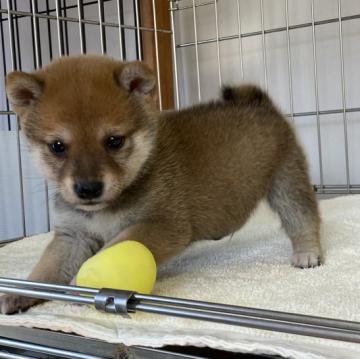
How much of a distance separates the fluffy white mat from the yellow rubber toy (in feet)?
0.20

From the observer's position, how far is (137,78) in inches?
51.1

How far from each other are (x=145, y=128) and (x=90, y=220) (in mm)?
256

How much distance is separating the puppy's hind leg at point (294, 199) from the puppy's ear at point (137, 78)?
0.52 m

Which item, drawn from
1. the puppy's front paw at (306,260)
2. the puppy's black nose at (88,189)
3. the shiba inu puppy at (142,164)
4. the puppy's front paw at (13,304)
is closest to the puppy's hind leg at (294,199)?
the shiba inu puppy at (142,164)

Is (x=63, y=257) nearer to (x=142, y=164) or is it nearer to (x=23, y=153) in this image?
(x=142, y=164)

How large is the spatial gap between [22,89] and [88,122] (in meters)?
0.22

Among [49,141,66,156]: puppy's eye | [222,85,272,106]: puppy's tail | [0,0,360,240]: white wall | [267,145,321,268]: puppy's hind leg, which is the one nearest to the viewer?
[49,141,66,156]: puppy's eye

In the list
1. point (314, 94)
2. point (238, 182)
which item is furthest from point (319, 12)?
point (238, 182)

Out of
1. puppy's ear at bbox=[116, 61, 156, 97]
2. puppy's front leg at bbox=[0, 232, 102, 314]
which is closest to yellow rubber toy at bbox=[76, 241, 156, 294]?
puppy's front leg at bbox=[0, 232, 102, 314]

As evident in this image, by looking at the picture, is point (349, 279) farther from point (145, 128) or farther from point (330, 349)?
point (145, 128)

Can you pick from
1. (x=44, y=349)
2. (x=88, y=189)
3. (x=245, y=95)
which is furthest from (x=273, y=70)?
(x=44, y=349)

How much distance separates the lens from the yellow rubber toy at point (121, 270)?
108 cm

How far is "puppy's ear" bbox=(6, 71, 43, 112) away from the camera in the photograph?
1232 millimetres

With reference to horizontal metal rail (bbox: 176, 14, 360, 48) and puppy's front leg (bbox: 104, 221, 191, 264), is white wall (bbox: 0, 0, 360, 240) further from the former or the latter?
puppy's front leg (bbox: 104, 221, 191, 264)
